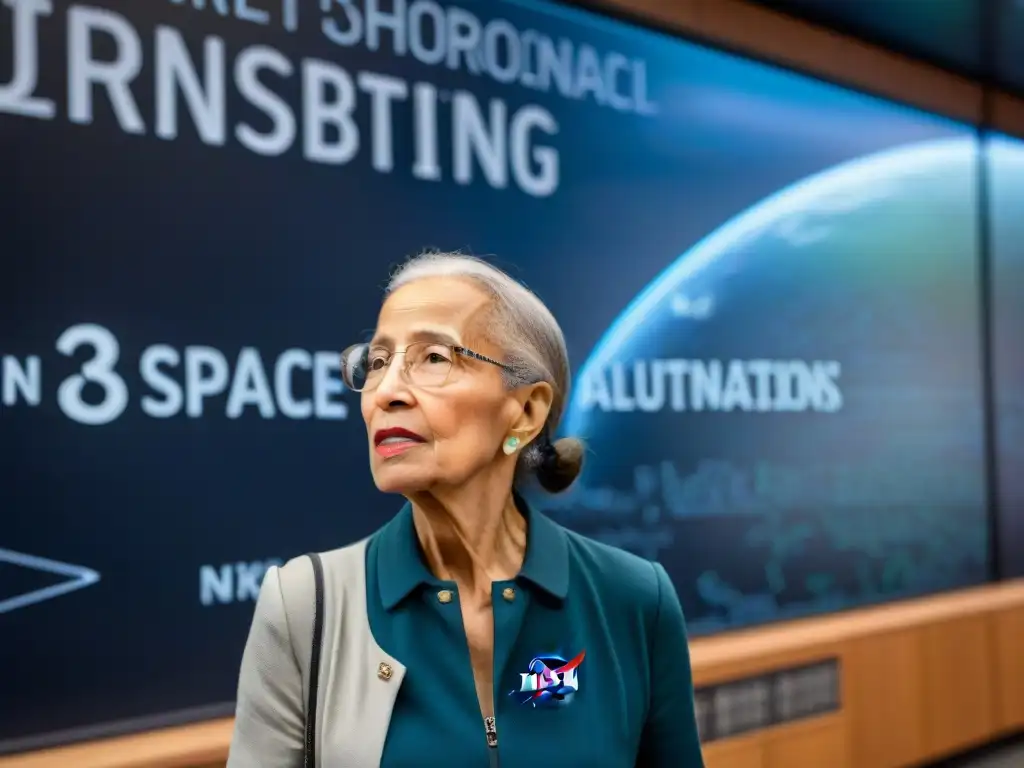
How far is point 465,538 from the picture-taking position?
1388 millimetres

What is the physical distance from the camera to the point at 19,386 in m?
2.24

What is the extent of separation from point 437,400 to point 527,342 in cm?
18

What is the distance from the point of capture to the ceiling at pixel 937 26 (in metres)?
3.87

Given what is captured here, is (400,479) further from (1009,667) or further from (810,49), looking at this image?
(1009,667)

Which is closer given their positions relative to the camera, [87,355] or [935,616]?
[87,355]

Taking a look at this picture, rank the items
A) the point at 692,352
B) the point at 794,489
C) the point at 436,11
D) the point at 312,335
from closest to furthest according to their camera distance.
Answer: the point at 312,335, the point at 436,11, the point at 692,352, the point at 794,489

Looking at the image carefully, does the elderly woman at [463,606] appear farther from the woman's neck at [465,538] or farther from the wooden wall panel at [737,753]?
the wooden wall panel at [737,753]

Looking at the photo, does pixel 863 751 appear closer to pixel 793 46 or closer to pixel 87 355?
pixel 793 46

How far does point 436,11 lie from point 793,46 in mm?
1665

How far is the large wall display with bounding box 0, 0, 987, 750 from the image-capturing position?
2305mm

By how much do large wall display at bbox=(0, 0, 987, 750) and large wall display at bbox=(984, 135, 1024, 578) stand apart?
0.48 m

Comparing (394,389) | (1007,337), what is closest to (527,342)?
(394,389)

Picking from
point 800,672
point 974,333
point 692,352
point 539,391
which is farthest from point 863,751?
point 539,391

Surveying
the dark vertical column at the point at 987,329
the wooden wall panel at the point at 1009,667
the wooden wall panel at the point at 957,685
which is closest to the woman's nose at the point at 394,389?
the wooden wall panel at the point at 957,685
